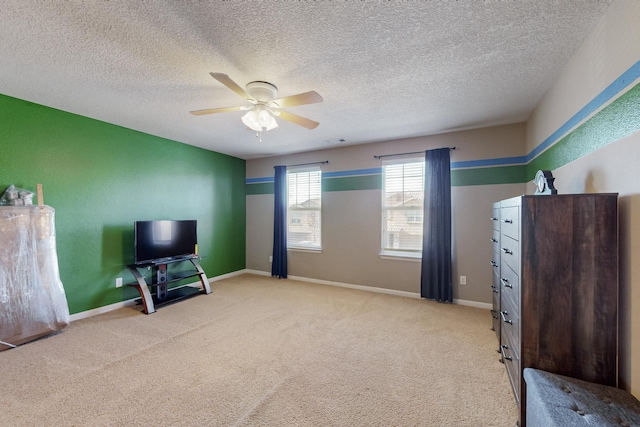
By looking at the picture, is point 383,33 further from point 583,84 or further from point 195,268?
point 195,268

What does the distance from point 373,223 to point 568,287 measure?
3026 millimetres

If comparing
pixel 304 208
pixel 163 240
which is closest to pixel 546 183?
pixel 304 208

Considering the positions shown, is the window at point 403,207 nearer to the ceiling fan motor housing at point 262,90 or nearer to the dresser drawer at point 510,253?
the dresser drawer at point 510,253

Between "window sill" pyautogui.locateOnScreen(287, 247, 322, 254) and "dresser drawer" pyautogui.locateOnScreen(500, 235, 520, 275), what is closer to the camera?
"dresser drawer" pyautogui.locateOnScreen(500, 235, 520, 275)

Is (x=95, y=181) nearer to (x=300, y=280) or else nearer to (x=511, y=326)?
(x=300, y=280)

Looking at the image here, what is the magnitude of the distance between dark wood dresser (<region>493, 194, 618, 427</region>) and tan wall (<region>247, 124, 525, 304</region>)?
2268 mm

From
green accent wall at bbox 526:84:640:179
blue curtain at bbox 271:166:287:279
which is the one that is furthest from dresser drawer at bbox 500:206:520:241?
blue curtain at bbox 271:166:287:279

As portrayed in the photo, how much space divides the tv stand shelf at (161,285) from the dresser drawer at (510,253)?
4050 mm

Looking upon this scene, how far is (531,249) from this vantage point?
62.4 inches

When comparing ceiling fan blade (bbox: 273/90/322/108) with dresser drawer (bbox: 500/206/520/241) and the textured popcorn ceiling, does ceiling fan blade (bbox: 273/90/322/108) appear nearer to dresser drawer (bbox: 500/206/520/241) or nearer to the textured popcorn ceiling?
the textured popcorn ceiling

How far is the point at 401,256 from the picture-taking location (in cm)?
425

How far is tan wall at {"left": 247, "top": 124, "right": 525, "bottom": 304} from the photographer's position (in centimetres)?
368

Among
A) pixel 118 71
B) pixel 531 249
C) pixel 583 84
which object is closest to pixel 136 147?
pixel 118 71

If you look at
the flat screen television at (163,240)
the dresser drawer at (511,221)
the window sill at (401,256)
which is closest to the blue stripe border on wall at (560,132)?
the dresser drawer at (511,221)
